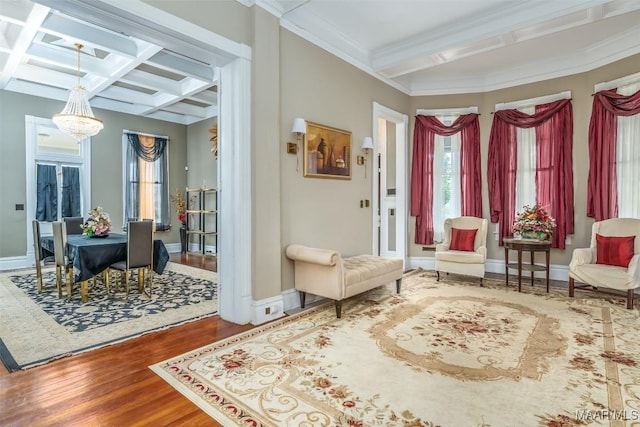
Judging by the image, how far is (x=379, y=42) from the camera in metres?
4.65

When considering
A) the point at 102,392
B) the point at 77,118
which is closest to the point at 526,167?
the point at 102,392

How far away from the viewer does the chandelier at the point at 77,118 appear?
4.98m

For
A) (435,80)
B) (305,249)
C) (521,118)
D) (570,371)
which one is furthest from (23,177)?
(521,118)

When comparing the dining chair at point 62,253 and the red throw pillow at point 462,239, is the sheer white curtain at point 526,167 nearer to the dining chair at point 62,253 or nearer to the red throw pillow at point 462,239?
the red throw pillow at point 462,239

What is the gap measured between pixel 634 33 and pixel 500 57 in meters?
1.49

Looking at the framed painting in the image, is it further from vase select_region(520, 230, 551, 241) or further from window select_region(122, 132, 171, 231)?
window select_region(122, 132, 171, 231)

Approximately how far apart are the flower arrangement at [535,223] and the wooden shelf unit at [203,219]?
19.2 feet

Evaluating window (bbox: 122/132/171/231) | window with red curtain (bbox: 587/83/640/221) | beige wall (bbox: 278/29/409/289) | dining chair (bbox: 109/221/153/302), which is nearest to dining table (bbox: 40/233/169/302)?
dining chair (bbox: 109/221/153/302)

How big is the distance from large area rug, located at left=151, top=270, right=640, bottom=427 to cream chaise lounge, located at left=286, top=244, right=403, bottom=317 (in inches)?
10.4

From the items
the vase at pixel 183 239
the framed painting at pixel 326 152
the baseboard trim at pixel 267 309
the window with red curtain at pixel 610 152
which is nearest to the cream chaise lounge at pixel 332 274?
the baseboard trim at pixel 267 309

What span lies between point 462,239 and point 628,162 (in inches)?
89.9

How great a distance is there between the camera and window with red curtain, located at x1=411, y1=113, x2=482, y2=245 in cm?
570

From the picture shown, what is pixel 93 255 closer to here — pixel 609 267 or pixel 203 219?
pixel 203 219

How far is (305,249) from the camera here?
3596 millimetres
